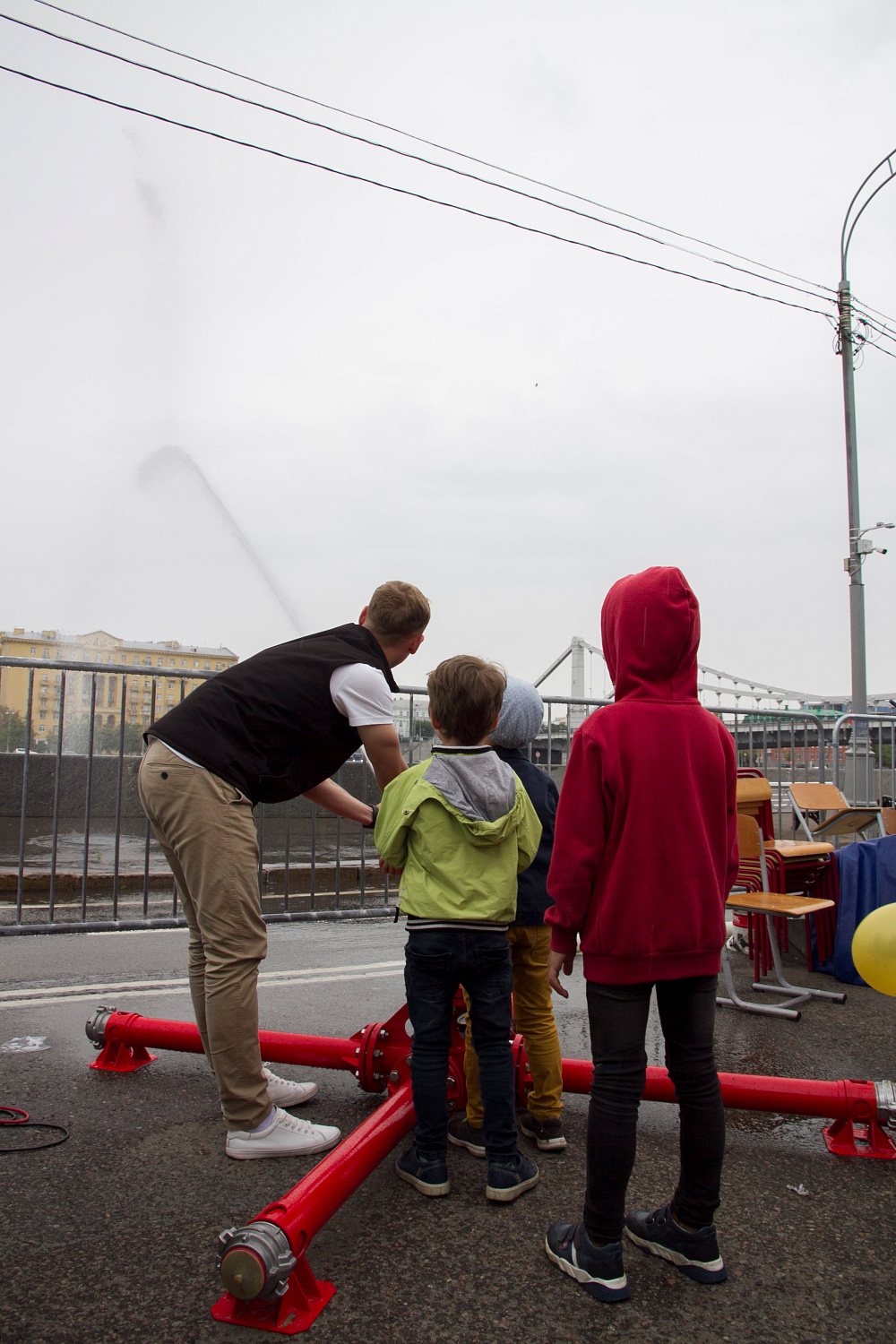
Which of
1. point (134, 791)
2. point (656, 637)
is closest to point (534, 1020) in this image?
point (656, 637)

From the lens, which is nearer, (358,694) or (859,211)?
(358,694)

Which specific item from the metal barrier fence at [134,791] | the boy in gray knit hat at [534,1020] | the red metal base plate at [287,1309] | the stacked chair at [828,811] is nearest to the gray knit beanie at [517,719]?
the boy in gray knit hat at [534,1020]

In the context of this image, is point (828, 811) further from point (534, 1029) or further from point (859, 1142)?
point (534, 1029)

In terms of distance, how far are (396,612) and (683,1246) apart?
1.90 meters

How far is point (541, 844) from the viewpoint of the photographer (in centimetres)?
295

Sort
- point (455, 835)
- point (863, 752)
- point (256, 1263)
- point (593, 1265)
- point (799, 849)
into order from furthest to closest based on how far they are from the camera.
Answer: point (863, 752) → point (799, 849) → point (455, 835) → point (593, 1265) → point (256, 1263)

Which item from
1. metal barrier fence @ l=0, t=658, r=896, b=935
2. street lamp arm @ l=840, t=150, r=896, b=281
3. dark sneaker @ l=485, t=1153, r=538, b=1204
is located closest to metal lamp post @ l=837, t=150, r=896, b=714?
street lamp arm @ l=840, t=150, r=896, b=281

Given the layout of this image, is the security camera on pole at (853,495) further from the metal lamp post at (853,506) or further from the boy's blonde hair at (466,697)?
the boy's blonde hair at (466,697)

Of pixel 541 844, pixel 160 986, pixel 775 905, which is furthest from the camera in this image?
pixel 160 986

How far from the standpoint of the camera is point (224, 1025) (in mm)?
2600

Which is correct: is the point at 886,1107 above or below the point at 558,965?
below

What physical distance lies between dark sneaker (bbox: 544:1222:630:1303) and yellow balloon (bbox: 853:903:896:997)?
113cm

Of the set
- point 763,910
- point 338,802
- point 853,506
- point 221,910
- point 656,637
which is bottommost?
point 763,910

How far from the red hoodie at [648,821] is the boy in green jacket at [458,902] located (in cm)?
35
